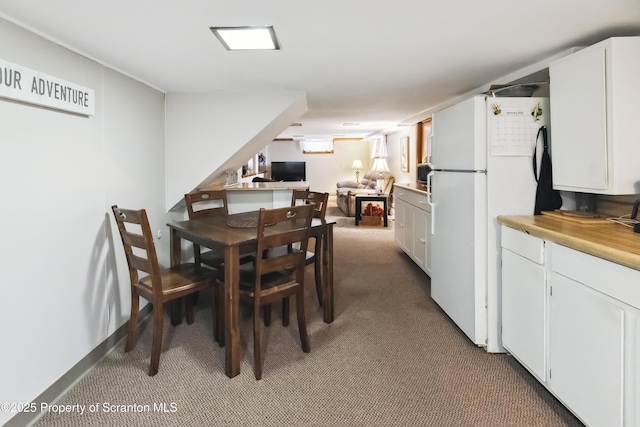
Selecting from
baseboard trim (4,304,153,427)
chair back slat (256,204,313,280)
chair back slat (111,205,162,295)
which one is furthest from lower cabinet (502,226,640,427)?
baseboard trim (4,304,153,427)

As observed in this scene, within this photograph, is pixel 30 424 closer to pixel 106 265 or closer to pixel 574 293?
pixel 106 265

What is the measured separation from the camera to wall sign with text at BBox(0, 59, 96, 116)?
59.9 inches

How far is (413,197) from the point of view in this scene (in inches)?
163

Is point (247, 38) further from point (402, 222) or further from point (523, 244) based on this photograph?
point (402, 222)

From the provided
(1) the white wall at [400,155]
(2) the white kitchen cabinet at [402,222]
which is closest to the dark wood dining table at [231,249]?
(2) the white kitchen cabinet at [402,222]

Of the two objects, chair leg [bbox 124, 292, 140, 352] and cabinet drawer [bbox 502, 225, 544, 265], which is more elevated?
cabinet drawer [bbox 502, 225, 544, 265]

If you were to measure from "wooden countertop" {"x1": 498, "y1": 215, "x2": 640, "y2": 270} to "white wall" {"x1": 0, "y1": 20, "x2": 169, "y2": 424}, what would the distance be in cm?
251

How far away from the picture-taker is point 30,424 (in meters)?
1.66

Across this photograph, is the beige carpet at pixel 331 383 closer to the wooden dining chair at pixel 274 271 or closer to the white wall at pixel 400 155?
the wooden dining chair at pixel 274 271

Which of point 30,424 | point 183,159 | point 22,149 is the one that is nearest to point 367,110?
point 183,159

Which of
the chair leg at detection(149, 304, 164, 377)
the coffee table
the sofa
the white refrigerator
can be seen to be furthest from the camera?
the sofa

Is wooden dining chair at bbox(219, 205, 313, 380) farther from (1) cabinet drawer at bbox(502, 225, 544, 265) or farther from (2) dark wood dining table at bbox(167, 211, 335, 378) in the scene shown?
(1) cabinet drawer at bbox(502, 225, 544, 265)

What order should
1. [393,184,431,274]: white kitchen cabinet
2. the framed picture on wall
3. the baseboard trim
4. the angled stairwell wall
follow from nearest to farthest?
the baseboard trim < the angled stairwell wall < [393,184,431,274]: white kitchen cabinet < the framed picture on wall

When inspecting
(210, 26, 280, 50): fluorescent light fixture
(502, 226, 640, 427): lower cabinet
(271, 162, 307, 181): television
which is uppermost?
(271, 162, 307, 181): television
